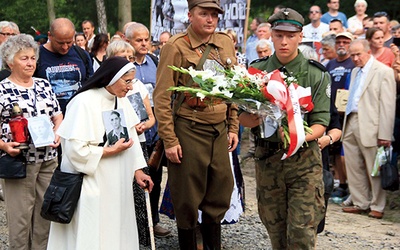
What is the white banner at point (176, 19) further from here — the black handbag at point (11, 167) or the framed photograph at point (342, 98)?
the black handbag at point (11, 167)

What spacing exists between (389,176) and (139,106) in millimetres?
4018

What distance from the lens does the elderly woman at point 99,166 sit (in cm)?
572

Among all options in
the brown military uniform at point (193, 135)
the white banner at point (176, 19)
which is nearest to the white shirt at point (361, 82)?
the white banner at point (176, 19)

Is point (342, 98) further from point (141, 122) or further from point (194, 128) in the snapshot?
point (194, 128)

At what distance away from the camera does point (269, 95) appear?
525 centimetres

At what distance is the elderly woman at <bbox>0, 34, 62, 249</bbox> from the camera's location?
6.45 metres

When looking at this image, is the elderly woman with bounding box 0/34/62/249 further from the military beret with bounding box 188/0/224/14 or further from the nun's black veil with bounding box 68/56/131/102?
the military beret with bounding box 188/0/224/14

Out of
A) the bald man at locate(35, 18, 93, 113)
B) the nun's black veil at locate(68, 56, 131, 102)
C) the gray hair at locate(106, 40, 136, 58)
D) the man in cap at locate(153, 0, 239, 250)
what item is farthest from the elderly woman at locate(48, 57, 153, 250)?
the bald man at locate(35, 18, 93, 113)

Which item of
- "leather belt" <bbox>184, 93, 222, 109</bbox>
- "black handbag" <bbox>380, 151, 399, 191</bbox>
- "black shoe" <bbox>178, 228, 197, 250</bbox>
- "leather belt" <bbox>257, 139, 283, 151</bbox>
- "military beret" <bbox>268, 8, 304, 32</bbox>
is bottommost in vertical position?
"black handbag" <bbox>380, 151, 399, 191</bbox>

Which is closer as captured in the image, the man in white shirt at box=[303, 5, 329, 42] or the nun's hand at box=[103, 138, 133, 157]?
the nun's hand at box=[103, 138, 133, 157]

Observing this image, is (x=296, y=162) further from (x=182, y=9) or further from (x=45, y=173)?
(x=182, y=9)

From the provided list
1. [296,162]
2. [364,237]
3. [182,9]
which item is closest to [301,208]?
[296,162]

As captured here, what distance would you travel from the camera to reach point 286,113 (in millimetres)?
5281

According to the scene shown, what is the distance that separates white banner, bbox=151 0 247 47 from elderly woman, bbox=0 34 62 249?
5820mm
